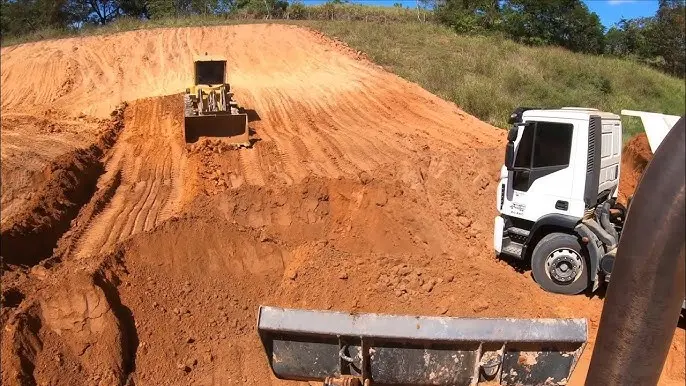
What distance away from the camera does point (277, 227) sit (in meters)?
8.49

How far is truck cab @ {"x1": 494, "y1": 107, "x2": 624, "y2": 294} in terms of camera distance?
6938mm

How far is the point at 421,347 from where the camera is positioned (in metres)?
4.46

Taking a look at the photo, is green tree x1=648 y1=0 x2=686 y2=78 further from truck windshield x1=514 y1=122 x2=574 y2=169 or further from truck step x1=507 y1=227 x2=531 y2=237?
truck step x1=507 y1=227 x2=531 y2=237

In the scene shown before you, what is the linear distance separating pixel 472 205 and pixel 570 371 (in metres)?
5.41

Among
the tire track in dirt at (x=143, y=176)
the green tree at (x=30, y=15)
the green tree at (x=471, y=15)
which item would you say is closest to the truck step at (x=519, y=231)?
the tire track in dirt at (x=143, y=176)

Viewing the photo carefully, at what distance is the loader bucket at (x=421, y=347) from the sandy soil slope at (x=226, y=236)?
1416 millimetres

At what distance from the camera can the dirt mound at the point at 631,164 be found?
31.3 ft

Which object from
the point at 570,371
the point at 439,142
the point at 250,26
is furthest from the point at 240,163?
the point at 250,26

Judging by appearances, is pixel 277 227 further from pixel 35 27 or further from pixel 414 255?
pixel 35 27

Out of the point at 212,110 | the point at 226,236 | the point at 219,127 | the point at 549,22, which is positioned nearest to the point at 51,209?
the point at 226,236

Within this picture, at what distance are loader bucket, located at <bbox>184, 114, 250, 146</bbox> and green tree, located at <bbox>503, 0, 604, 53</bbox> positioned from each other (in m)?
12.7

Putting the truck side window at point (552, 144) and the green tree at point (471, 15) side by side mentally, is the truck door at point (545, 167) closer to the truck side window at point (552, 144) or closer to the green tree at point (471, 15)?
the truck side window at point (552, 144)

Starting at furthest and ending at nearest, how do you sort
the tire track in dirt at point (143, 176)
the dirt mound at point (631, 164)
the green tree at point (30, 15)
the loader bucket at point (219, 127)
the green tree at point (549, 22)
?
1. the green tree at point (549, 22)
2. the loader bucket at point (219, 127)
3. the dirt mound at point (631, 164)
4. the tire track in dirt at point (143, 176)
5. the green tree at point (30, 15)

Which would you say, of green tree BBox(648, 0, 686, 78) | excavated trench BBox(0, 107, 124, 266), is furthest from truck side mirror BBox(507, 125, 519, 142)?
excavated trench BBox(0, 107, 124, 266)
